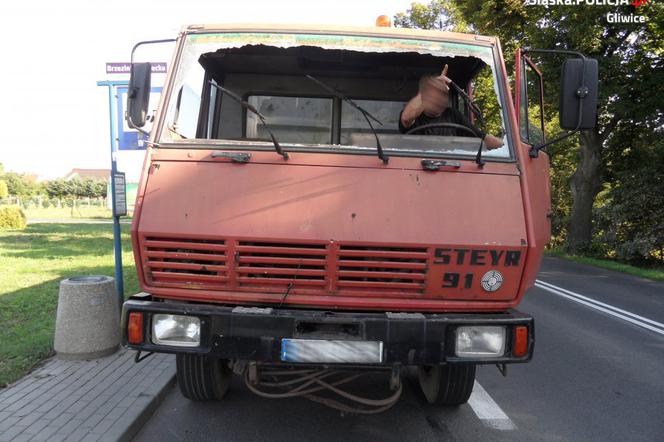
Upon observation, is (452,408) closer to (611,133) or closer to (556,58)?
(556,58)

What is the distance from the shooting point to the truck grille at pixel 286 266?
269 centimetres

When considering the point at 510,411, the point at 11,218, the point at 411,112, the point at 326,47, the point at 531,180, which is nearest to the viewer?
the point at 531,180

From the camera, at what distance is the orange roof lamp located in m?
3.59

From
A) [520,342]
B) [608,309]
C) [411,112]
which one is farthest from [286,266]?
[608,309]

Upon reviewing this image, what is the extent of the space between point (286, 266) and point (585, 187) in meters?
18.5

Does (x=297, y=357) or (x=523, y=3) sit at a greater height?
(x=523, y=3)

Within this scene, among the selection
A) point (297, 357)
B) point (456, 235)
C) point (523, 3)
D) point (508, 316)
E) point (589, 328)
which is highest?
point (523, 3)

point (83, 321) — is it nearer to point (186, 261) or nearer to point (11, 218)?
point (186, 261)

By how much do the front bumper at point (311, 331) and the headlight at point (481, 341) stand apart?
0.14 ft

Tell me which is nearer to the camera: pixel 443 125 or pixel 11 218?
pixel 443 125

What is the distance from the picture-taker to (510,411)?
3848mm

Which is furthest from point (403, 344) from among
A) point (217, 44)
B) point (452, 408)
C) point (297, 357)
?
point (217, 44)

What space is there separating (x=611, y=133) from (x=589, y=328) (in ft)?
50.5

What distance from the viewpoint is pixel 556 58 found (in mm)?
14000
